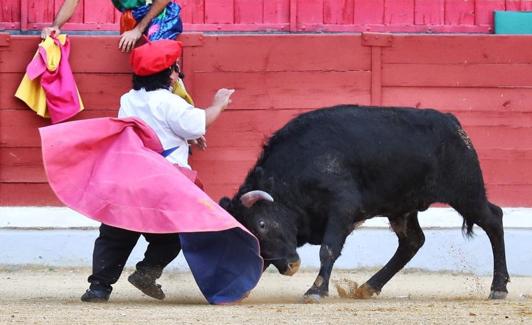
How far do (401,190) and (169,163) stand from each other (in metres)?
1.37

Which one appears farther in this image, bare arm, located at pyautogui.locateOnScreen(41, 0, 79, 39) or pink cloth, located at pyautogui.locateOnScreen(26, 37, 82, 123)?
pink cloth, located at pyautogui.locateOnScreen(26, 37, 82, 123)

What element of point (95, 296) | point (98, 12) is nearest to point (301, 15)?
point (98, 12)

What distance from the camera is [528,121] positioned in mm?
9188

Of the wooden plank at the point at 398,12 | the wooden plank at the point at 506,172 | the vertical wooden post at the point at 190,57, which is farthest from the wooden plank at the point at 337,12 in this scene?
the wooden plank at the point at 506,172

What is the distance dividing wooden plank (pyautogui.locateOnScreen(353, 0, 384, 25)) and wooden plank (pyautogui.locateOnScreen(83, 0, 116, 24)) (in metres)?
1.85

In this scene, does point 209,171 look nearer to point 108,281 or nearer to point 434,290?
point 434,290

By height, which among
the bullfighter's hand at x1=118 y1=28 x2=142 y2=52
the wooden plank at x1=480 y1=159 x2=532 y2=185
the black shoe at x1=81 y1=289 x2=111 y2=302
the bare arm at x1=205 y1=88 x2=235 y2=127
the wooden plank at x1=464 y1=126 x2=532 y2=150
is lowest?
the black shoe at x1=81 y1=289 x2=111 y2=302

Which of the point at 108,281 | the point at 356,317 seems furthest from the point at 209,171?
the point at 356,317

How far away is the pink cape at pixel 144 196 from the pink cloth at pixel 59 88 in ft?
7.27

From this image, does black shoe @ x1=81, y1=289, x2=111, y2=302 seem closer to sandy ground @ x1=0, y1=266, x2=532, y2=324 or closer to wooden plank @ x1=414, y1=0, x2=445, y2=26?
sandy ground @ x1=0, y1=266, x2=532, y2=324

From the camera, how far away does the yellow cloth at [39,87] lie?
873 cm

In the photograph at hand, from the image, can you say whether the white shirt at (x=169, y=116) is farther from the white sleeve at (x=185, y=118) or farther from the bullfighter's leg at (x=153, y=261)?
the bullfighter's leg at (x=153, y=261)

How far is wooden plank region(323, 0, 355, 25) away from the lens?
417 inches

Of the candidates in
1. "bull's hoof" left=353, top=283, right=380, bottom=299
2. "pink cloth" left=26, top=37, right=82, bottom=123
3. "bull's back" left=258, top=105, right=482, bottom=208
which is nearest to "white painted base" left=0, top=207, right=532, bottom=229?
"pink cloth" left=26, top=37, right=82, bottom=123
